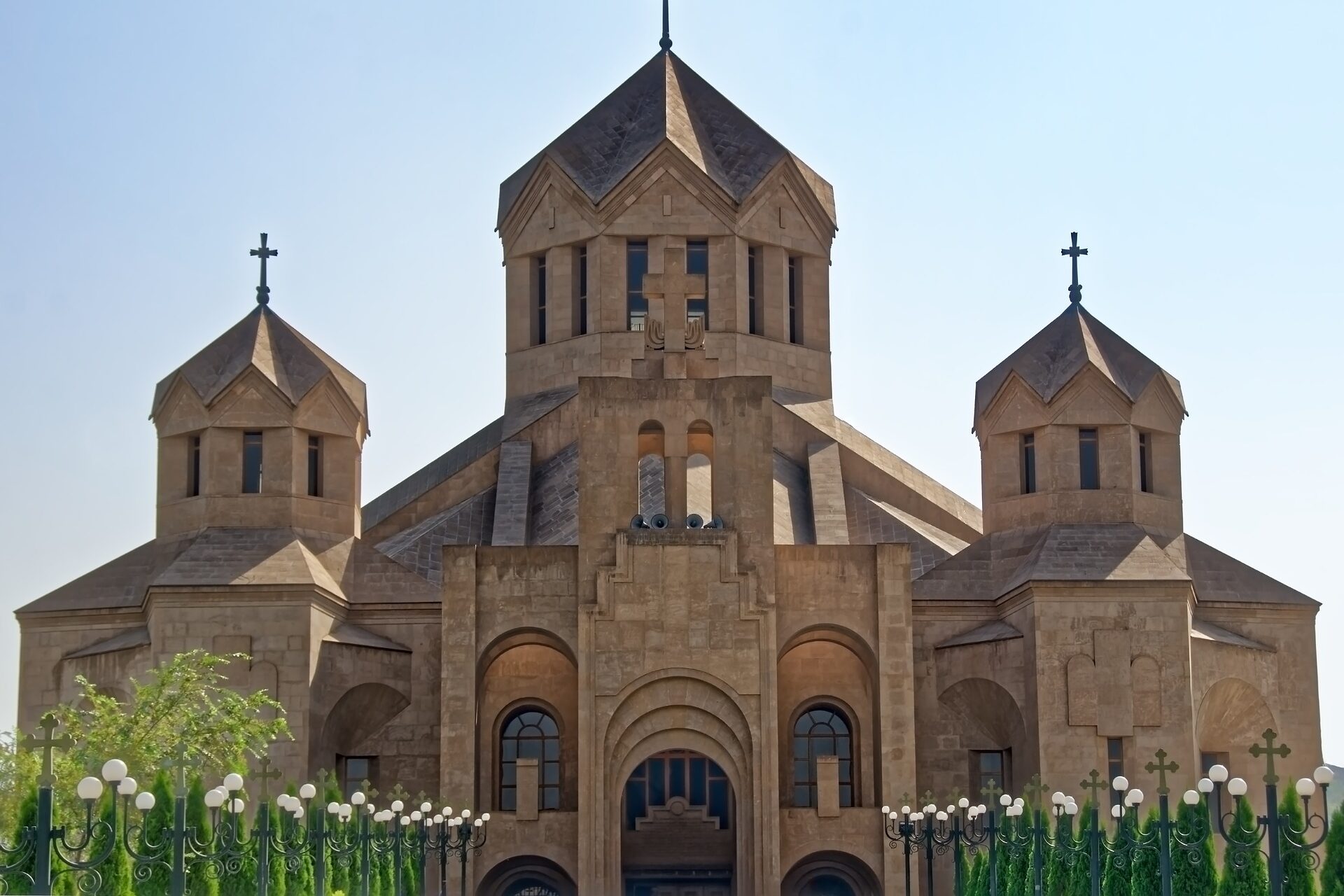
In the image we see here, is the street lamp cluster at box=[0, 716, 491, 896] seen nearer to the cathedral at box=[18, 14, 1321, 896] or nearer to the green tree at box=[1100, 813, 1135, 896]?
the cathedral at box=[18, 14, 1321, 896]

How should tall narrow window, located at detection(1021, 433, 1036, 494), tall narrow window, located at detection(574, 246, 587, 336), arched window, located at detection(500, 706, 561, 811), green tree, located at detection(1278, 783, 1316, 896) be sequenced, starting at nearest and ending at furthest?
green tree, located at detection(1278, 783, 1316, 896) < arched window, located at detection(500, 706, 561, 811) < tall narrow window, located at detection(1021, 433, 1036, 494) < tall narrow window, located at detection(574, 246, 587, 336)

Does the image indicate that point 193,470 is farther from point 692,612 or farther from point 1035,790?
point 1035,790

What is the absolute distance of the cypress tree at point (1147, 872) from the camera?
2917 cm

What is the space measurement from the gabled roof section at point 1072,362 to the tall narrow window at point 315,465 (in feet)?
38.8

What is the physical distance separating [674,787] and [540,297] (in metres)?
11.5

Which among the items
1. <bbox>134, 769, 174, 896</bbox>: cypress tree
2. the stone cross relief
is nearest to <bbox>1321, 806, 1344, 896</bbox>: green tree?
<bbox>134, 769, 174, 896</bbox>: cypress tree

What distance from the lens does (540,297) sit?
159 feet

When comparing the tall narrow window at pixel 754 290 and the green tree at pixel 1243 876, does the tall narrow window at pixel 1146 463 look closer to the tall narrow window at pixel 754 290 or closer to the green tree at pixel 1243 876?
the tall narrow window at pixel 754 290

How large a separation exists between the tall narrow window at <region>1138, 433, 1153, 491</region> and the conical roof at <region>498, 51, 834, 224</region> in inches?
373


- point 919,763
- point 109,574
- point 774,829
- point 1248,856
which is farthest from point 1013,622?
point 109,574

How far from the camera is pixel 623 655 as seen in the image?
38.5 m

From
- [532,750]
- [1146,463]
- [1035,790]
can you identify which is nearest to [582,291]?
[532,750]

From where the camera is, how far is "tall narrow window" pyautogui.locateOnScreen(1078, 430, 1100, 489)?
138 feet

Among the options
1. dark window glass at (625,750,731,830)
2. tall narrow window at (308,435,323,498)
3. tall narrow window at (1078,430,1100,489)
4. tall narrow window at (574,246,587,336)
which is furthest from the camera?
tall narrow window at (574,246,587,336)
